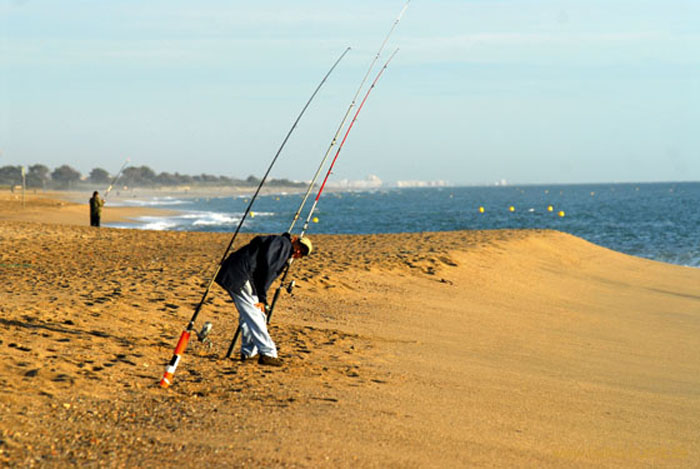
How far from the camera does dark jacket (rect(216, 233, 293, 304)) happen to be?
265 inches

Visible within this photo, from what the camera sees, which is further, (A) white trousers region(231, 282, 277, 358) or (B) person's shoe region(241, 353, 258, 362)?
(B) person's shoe region(241, 353, 258, 362)

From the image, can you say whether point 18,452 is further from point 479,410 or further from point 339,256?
point 339,256

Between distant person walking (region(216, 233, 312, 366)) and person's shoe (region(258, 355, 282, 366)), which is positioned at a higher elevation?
distant person walking (region(216, 233, 312, 366))

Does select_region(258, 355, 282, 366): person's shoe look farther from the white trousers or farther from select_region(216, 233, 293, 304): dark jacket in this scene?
select_region(216, 233, 293, 304): dark jacket

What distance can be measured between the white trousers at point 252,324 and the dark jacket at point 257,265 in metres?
0.10

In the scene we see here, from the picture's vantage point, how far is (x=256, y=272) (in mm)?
6824

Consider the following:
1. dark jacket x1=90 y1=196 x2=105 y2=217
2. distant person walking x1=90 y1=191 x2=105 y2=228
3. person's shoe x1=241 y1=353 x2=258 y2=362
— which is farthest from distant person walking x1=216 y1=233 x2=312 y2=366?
dark jacket x1=90 y1=196 x2=105 y2=217

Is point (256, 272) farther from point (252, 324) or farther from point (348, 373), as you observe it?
point (348, 373)

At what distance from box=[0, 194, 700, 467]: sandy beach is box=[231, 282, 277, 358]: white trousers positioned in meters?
0.22

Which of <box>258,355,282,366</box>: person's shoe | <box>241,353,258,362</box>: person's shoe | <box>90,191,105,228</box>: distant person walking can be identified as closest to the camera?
<box>258,355,282,366</box>: person's shoe

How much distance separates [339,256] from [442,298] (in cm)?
385

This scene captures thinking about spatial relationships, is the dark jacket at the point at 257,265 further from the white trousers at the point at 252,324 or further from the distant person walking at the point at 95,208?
the distant person walking at the point at 95,208

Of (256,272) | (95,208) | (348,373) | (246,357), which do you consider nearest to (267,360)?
(246,357)

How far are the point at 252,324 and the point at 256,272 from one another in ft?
1.76
